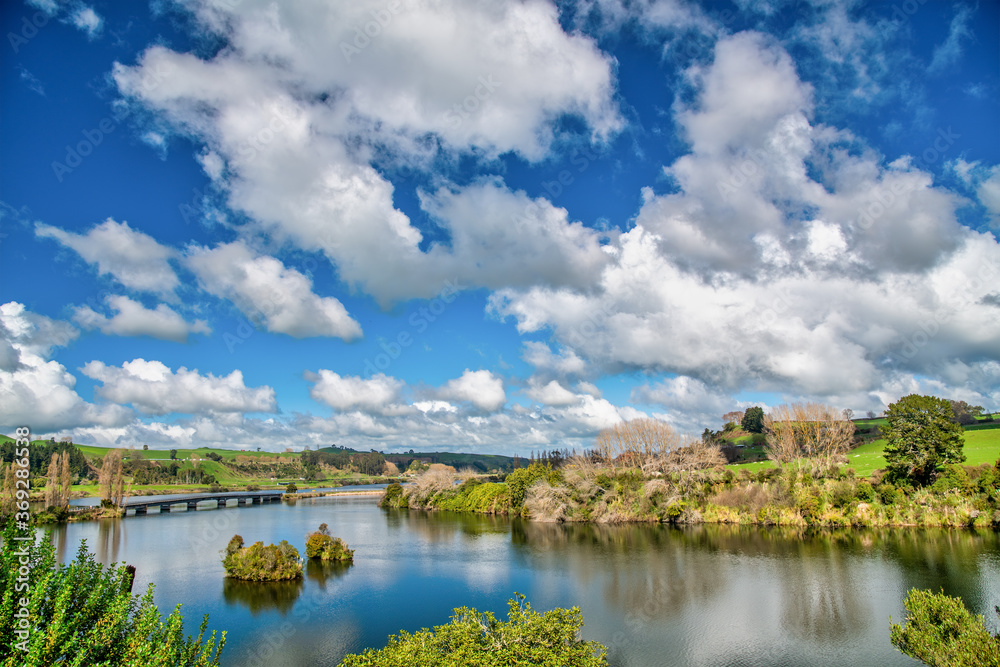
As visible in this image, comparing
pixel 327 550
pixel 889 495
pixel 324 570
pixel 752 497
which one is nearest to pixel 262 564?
pixel 324 570

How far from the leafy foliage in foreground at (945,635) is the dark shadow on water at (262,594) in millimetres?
34110

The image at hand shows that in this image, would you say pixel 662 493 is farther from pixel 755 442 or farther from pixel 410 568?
pixel 755 442

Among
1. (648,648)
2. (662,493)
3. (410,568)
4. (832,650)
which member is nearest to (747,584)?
(832,650)

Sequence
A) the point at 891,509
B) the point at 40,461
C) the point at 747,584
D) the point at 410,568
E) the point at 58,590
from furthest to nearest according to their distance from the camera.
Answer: the point at 40,461 < the point at 891,509 < the point at 410,568 < the point at 747,584 < the point at 58,590

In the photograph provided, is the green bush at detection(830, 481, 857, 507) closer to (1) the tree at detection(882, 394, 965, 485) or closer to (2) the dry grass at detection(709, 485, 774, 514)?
(1) the tree at detection(882, 394, 965, 485)

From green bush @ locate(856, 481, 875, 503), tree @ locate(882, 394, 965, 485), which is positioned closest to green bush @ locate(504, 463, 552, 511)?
green bush @ locate(856, 481, 875, 503)

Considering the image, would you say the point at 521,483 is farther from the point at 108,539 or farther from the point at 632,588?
the point at 108,539

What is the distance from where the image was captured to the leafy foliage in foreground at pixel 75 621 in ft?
32.5

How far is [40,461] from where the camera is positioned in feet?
449

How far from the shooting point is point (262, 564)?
42.3 m

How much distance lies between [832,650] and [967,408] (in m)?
110

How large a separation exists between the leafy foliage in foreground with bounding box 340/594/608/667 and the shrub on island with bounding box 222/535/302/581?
30.5 meters

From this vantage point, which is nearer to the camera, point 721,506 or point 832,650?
point 832,650

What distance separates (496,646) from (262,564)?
112 feet
